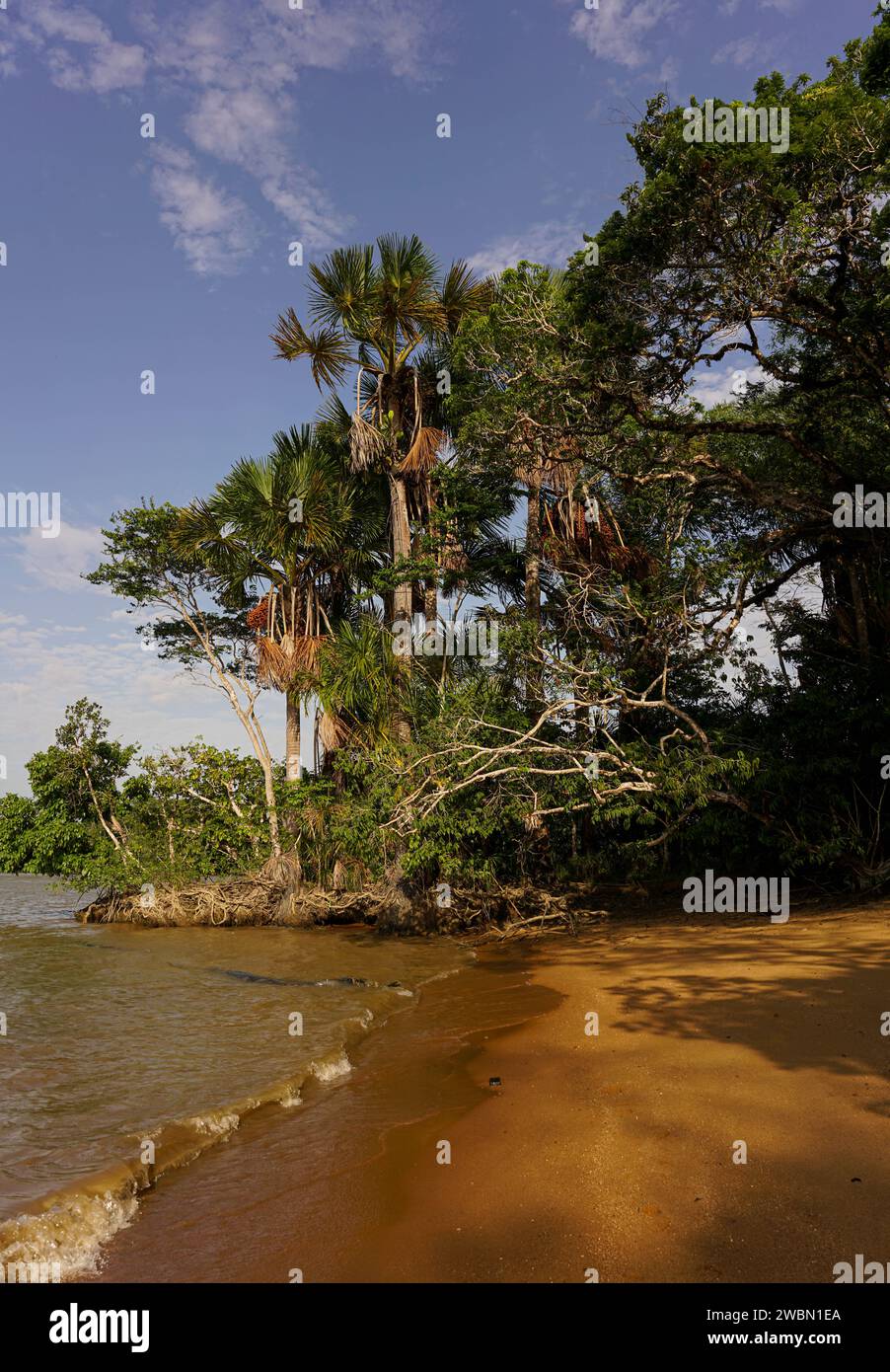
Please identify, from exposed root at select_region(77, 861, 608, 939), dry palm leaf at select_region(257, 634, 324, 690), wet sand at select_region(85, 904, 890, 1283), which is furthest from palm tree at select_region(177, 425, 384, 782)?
wet sand at select_region(85, 904, 890, 1283)

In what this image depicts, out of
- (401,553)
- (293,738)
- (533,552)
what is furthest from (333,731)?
(533,552)

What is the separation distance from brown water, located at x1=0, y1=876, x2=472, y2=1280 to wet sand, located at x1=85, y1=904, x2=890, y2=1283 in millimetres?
271

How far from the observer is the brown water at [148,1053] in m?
3.89

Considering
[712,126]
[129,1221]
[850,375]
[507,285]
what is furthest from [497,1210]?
[507,285]

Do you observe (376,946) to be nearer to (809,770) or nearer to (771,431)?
(809,770)

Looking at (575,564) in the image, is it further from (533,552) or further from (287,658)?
(287,658)

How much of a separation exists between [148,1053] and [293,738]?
1137cm

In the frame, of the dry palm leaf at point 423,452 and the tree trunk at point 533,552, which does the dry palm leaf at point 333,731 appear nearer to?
the tree trunk at point 533,552

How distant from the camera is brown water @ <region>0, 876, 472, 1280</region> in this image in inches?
153

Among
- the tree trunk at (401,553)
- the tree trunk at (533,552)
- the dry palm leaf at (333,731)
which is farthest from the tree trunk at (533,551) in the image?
the dry palm leaf at (333,731)

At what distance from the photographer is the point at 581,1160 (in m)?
3.79

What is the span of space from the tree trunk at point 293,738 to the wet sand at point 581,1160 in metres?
11.3

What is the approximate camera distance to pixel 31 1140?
15.5ft
